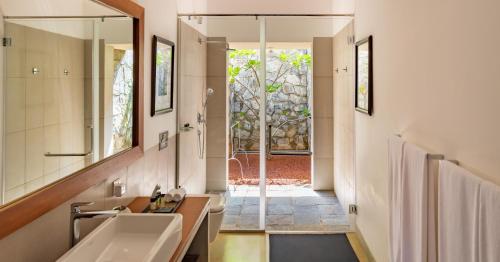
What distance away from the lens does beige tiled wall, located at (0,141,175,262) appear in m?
1.32

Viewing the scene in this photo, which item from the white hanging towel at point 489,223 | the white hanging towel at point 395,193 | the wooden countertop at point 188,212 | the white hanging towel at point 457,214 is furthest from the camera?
the white hanging towel at point 395,193

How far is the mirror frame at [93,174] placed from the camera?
4.08ft

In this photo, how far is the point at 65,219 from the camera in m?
1.61

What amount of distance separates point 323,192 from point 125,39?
294 centimetres

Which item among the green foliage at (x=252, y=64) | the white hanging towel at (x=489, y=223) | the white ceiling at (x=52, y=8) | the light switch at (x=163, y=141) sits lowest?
the white hanging towel at (x=489, y=223)

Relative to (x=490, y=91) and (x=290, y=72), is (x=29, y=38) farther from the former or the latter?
(x=290, y=72)

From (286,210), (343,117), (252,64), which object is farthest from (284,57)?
(286,210)

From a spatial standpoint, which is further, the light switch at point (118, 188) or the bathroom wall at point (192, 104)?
the bathroom wall at point (192, 104)

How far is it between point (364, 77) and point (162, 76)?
162cm

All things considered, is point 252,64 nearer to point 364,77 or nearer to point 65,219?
point 364,77

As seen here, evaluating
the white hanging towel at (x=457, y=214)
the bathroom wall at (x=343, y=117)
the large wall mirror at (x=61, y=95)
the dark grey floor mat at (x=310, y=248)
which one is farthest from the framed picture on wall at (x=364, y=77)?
the large wall mirror at (x=61, y=95)

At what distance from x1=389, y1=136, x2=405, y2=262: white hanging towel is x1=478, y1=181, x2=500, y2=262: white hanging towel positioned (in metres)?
0.75

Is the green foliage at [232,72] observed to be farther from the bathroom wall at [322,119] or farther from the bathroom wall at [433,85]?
the bathroom wall at [433,85]

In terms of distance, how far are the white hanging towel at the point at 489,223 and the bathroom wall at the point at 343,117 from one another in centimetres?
254
